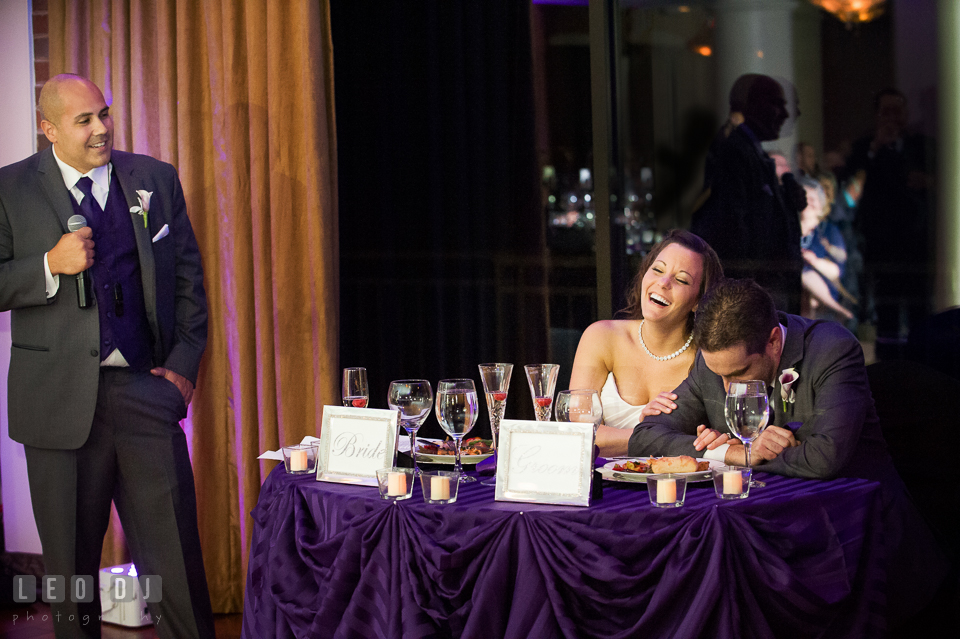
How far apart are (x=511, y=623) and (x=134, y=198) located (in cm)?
Answer: 197

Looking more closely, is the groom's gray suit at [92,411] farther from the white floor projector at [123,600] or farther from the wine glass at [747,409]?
the wine glass at [747,409]

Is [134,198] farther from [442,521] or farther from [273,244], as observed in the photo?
[442,521]

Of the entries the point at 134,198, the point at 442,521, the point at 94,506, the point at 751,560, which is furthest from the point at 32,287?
the point at 751,560

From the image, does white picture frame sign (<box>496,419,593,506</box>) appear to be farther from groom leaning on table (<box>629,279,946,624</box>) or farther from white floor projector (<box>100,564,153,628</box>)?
white floor projector (<box>100,564,153,628</box>)

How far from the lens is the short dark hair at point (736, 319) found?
76.4 inches

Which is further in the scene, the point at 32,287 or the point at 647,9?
the point at 647,9

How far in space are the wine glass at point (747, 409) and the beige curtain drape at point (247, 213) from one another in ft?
6.44

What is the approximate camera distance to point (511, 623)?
160 centimetres

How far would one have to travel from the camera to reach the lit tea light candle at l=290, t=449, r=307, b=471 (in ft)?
6.77

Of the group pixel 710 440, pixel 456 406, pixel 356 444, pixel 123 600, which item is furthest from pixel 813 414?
pixel 123 600

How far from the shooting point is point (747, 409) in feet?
5.71

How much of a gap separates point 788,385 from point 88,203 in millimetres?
2208

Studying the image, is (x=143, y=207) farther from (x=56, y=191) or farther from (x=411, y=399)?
(x=411, y=399)

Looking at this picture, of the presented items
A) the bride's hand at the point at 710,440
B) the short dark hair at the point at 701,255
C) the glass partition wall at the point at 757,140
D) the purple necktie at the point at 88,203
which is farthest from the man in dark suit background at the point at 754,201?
the purple necktie at the point at 88,203
